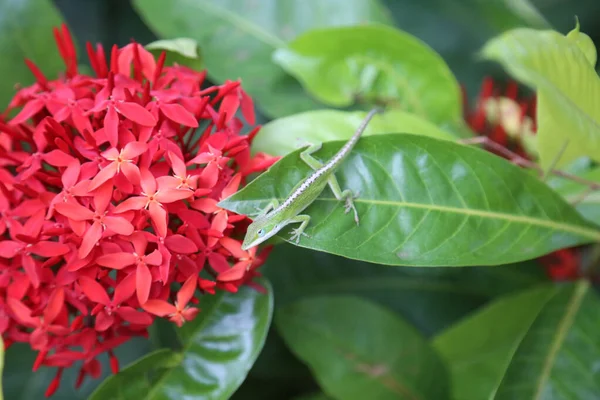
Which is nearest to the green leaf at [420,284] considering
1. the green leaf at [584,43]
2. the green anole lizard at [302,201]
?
the green anole lizard at [302,201]

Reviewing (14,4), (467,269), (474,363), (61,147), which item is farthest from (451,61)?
(61,147)

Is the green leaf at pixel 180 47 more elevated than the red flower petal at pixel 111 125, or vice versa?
the green leaf at pixel 180 47

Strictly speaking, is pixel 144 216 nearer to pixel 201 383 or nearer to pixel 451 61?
pixel 201 383

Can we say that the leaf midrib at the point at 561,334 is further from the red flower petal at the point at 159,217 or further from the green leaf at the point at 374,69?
the red flower petal at the point at 159,217

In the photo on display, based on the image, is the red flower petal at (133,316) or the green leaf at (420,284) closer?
the red flower petal at (133,316)

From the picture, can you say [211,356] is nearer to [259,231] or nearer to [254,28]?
[259,231]

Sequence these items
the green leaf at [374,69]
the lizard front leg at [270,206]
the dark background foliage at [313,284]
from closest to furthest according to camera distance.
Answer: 1. the lizard front leg at [270,206]
2. the green leaf at [374,69]
3. the dark background foliage at [313,284]

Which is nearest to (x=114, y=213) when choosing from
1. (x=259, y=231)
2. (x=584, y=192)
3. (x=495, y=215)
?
(x=259, y=231)
